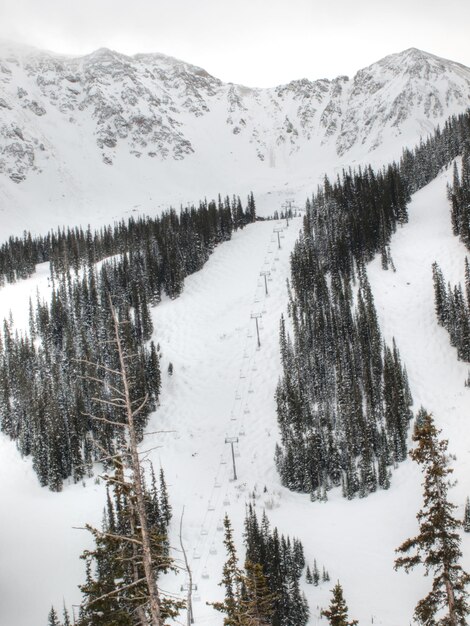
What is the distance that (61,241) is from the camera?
15238 centimetres

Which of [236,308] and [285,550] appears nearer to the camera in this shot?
[285,550]

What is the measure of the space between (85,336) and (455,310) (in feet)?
217

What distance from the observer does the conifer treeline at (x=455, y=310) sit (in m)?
70.2

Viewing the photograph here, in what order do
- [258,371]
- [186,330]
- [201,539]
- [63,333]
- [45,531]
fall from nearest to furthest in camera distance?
[201,539] < [45,531] < [258,371] < [186,330] < [63,333]

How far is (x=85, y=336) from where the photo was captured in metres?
103

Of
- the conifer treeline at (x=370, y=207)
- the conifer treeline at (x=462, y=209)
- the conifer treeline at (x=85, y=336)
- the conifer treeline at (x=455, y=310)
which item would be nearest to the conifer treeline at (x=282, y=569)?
the conifer treeline at (x=85, y=336)

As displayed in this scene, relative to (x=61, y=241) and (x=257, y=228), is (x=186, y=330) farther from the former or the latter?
(x=61, y=241)

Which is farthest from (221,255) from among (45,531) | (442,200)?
(45,531)

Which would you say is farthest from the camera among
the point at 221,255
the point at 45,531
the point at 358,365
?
the point at 221,255

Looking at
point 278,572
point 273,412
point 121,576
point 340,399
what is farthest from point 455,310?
point 121,576

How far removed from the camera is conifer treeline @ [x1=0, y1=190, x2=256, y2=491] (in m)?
76.4

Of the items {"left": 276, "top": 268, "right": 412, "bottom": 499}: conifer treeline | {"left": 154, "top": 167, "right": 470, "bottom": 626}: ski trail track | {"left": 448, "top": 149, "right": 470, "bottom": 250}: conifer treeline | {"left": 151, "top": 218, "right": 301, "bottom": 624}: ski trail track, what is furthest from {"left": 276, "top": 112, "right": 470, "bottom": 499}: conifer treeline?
{"left": 448, "top": 149, "right": 470, "bottom": 250}: conifer treeline

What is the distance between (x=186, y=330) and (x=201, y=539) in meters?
50.6

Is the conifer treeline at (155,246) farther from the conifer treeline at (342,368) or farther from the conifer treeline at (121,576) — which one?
the conifer treeline at (121,576)
